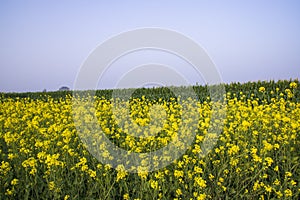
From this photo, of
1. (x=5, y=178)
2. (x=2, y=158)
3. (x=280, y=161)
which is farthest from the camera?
(x=2, y=158)

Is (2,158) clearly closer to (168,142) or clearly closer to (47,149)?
(47,149)

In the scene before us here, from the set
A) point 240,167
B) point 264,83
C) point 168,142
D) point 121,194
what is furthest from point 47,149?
point 264,83

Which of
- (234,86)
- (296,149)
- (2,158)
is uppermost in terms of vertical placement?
(234,86)

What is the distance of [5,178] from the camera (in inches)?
191

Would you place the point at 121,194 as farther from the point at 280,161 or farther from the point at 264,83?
the point at 264,83

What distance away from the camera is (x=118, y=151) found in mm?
5691

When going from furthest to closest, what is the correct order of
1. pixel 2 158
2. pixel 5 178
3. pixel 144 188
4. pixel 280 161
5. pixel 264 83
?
pixel 264 83
pixel 2 158
pixel 280 161
pixel 5 178
pixel 144 188

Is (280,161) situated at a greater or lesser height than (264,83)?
lesser

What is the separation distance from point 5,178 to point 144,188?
2.21 meters

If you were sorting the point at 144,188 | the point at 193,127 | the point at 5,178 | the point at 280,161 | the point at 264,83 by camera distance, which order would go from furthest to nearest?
the point at 264,83
the point at 193,127
the point at 280,161
the point at 5,178
the point at 144,188

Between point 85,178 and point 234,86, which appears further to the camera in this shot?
point 234,86

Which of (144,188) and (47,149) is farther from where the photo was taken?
(47,149)

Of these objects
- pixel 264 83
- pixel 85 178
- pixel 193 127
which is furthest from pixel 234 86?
pixel 85 178

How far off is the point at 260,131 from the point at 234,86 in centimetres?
980
